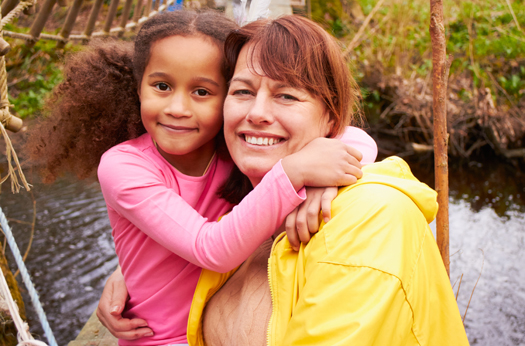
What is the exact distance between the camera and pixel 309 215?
3.52 ft

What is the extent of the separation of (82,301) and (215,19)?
248 cm

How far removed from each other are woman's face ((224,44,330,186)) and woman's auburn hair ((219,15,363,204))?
0.03 m

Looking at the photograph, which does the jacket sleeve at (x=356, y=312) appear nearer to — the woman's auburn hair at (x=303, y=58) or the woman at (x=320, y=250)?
the woman at (x=320, y=250)

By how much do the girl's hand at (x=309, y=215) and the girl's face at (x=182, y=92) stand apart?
58 cm

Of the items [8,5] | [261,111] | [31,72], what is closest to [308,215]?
[261,111]

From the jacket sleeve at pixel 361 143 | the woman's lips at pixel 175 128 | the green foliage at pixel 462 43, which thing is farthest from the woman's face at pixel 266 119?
the green foliage at pixel 462 43

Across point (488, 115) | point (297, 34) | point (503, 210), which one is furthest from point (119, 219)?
point (488, 115)

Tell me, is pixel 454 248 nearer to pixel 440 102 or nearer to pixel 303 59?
pixel 440 102

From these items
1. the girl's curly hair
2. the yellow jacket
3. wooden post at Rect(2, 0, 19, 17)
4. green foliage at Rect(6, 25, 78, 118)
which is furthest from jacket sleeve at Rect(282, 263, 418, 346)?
green foliage at Rect(6, 25, 78, 118)

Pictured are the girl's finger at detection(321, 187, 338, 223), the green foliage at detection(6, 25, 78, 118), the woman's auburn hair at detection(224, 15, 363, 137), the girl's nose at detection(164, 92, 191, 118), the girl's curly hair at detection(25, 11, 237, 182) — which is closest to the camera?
the girl's finger at detection(321, 187, 338, 223)

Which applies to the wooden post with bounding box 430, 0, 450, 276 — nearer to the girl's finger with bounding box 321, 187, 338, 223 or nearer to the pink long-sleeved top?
the pink long-sleeved top

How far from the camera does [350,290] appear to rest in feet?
2.90

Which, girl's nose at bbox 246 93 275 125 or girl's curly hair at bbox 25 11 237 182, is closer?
girl's nose at bbox 246 93 275 125

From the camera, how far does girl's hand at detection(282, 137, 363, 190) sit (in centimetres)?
111
